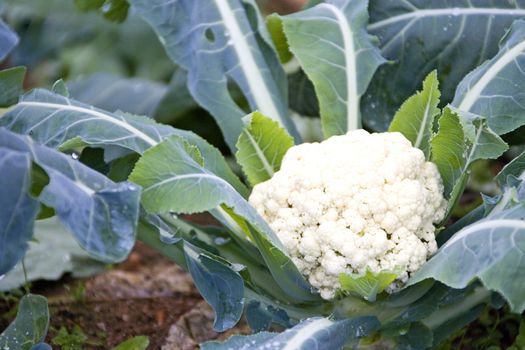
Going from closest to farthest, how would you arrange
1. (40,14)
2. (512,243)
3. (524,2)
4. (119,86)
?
(512,243) < (524,2) < (119,86) < (40,14)

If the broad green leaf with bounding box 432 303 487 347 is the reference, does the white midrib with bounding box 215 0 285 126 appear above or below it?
above

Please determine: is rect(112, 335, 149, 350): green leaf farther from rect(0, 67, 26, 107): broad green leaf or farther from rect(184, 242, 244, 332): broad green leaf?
rect(0, 67, 26, 107): broad green leaf

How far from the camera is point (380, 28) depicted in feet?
7.63

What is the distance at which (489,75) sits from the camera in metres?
1.90

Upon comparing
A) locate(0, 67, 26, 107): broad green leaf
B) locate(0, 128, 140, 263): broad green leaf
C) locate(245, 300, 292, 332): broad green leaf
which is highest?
locate(0, 67, 26, 107): broad green leaf

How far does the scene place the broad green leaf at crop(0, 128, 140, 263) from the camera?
1.40 metres

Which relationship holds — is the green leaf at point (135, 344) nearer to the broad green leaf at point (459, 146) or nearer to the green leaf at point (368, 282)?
the green leaf at point (368, 282)

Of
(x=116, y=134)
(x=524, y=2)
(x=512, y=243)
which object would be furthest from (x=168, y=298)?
(x=524, y=2)

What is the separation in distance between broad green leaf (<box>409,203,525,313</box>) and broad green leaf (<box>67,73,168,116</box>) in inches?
60.2

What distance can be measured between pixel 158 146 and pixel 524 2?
1.23 m

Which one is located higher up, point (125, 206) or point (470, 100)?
point (125, 206)

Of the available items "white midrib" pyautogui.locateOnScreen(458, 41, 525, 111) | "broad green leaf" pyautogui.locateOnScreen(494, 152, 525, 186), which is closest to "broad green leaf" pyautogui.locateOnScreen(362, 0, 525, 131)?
"white midrib" pyautogui.locateOnScreen(458, 41, 525, 111)

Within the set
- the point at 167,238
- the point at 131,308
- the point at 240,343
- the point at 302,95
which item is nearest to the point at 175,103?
the point at 302,95

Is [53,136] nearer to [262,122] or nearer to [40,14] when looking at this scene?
[262,122]
